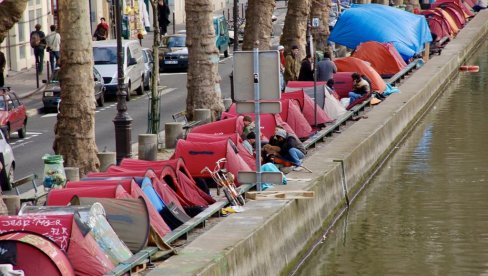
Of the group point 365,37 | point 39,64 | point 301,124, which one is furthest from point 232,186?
point 39,64

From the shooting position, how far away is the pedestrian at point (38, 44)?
53.1 metres

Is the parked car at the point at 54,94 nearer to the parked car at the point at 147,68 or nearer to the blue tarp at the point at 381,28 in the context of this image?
the parked car at the point at 147,68

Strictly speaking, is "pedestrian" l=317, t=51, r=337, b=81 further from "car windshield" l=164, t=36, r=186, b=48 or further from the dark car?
"car windshield" l=164, t=36, r=186, b=48

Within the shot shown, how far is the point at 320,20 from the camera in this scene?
56.7 meters

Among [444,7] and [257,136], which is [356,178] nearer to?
[257,136]

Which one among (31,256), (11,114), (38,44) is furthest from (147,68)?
(31,256)

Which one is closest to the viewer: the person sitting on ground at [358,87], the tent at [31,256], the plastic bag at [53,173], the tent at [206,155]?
the tent at [31,256]

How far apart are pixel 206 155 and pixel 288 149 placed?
2.21 meters

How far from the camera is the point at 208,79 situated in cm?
3553

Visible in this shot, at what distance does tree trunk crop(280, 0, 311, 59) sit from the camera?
159ft

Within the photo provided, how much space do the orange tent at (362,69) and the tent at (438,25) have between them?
21664 millimetres

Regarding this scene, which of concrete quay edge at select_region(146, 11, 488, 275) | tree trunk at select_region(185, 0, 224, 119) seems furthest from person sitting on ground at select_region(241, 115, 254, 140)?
tree trunk at select_region(185, 0, 224, 119)

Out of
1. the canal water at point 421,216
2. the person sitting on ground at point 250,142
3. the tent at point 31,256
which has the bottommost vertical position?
the canal water at point 421,216

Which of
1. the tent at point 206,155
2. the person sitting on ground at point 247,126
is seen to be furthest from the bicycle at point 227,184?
the person sitting on ground at point 247,126
